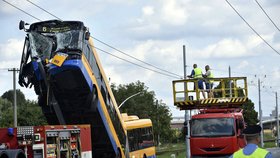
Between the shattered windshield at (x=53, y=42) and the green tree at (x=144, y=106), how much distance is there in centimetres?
6447

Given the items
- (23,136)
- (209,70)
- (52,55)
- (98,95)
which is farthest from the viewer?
(209,70)

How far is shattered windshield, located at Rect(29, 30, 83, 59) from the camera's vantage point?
61.2 feet

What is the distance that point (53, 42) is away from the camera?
1881cm

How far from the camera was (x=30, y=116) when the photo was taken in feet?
281

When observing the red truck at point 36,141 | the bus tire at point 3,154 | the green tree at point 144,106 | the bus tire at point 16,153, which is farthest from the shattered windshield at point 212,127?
the green tree at point 144,106

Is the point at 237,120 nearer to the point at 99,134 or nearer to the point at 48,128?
the point at 99,134

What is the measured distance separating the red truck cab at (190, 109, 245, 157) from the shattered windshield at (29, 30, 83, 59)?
23.2 feet

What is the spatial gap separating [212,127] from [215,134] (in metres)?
0.29

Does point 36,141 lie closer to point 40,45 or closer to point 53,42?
point 40,45

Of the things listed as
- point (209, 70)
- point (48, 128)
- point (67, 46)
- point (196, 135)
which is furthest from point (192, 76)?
point (48, 128)

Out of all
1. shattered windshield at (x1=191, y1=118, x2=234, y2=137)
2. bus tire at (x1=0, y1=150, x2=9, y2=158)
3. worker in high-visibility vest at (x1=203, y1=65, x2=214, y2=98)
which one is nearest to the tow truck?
bus tire at (x1=0, y1=150, x2=9, y2=158)

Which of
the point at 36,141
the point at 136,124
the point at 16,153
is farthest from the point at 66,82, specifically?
the point at 136,124

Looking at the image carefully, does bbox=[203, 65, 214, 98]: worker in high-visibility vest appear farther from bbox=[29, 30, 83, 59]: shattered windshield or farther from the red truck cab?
bbox=[29, 30, 83, 59]: shattered windshield

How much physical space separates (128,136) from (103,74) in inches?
228
